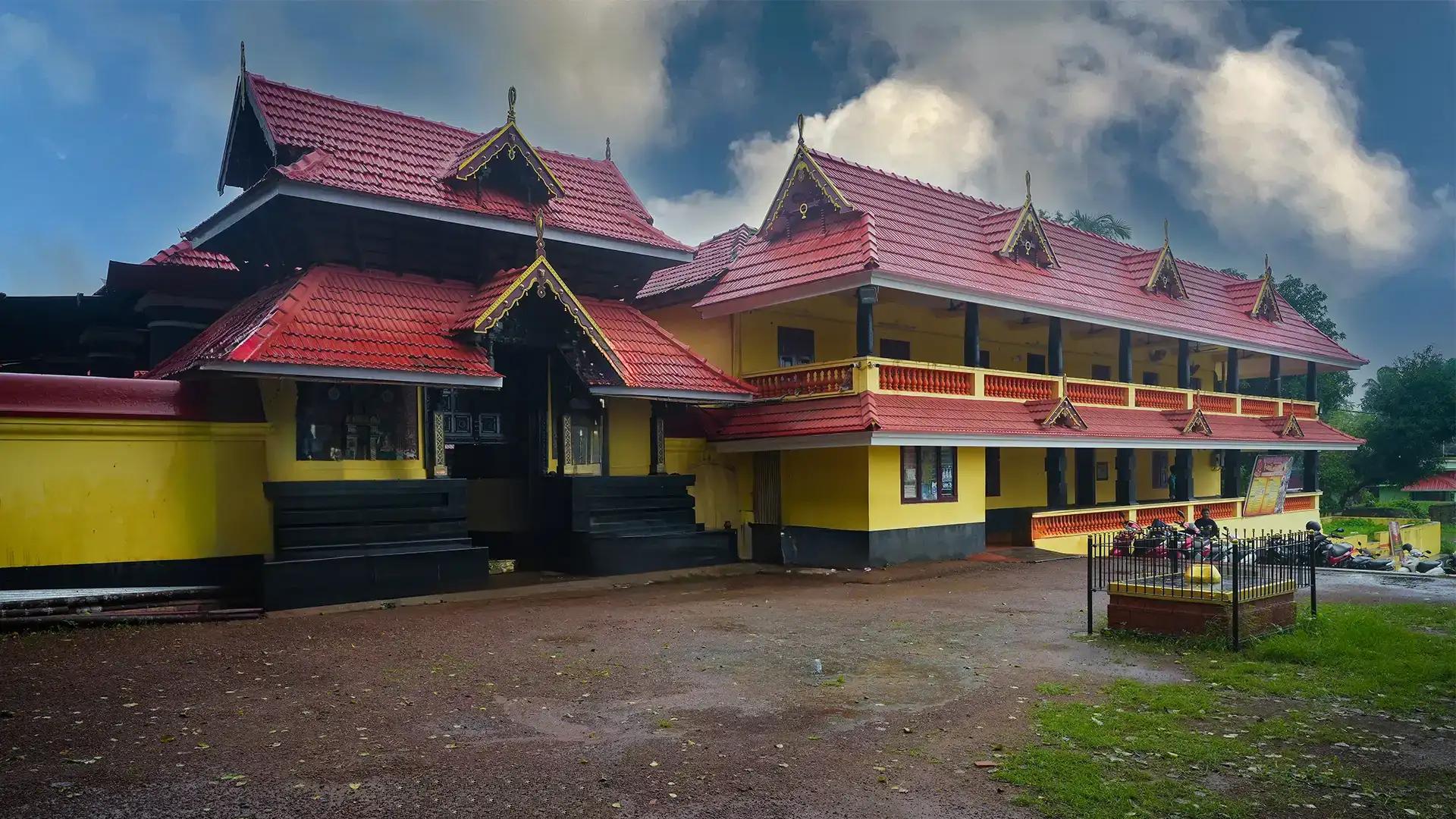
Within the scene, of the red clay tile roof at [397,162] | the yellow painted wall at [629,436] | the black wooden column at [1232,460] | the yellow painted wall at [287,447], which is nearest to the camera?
the yellow painted wall at [287,447]

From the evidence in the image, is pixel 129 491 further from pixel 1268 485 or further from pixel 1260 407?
pixel 1260 407

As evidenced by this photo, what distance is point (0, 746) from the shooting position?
621cm

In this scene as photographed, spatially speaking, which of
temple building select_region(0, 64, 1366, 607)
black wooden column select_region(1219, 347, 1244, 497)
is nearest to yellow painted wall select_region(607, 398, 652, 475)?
temple building select_region(0, 64, 1366, 607)

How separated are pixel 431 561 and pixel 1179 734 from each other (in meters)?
10.2

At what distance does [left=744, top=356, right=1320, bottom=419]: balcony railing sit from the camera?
57.3 ft

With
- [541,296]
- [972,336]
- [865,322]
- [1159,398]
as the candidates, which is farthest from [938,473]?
[1159,398]

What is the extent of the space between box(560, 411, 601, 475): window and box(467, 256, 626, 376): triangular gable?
145cm

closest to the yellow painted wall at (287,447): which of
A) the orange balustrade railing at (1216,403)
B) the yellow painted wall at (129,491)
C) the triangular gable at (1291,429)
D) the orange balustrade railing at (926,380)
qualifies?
the yellow painted wall at (129,491)

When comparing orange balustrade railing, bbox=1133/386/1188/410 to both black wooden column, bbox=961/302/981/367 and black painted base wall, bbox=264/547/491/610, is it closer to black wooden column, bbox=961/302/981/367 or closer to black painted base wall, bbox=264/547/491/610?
black wooden column, bbox=961/302/981/367

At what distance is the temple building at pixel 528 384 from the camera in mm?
12727

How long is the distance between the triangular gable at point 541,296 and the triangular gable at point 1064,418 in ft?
30.4

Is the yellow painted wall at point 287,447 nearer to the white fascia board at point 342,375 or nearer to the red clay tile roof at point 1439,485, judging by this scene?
the white fascia board at point 342,375

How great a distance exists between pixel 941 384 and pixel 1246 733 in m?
12.1

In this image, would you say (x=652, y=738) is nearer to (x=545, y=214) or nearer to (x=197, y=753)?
(x=197, y=753)
